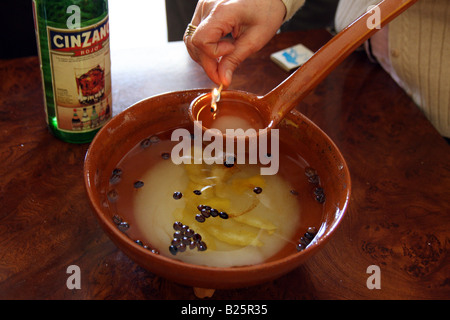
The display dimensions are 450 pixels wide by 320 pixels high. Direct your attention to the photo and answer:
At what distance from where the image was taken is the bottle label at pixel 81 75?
2.99 ft

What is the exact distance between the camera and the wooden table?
829 millimetres

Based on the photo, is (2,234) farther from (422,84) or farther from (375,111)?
(422,84)

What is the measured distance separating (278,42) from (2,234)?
2.93 feet

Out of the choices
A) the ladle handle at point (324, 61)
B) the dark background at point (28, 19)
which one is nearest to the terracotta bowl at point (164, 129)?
the ladle handle at point (324, 61)

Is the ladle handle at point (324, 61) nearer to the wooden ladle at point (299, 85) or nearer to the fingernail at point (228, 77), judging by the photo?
the wooden ladle at point (299, 85)

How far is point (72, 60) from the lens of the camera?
930mm

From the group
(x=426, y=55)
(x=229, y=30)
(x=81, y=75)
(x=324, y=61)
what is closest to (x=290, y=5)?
(x=229, y=30)

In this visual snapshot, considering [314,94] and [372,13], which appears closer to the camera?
[372,13]

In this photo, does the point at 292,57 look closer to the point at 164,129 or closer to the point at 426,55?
the point at 426,55

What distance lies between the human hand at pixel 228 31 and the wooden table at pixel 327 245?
17 cm

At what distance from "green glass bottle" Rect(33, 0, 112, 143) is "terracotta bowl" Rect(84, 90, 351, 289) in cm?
12

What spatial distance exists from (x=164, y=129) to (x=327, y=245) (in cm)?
39

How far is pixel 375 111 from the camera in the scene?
122 cm
